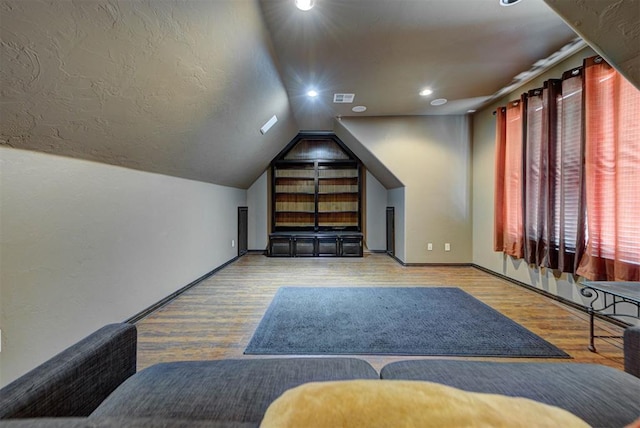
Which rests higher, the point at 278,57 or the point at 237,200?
the point at 278,57

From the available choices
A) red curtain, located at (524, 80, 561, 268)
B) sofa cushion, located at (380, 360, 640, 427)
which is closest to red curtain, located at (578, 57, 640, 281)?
red curtain, located at (524, 80, 561, 268)

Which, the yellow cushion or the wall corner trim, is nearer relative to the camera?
the yellow cushion

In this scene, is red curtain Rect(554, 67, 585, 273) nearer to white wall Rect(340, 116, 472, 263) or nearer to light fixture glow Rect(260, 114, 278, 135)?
white wall Rect(340, 116, 472, 263)

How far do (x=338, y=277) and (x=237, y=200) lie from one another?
276cm

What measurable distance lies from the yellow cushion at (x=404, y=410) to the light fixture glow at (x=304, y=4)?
89.5 inches

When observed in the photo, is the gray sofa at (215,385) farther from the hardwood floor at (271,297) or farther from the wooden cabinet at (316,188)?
the wooden cabinet at (316,188)

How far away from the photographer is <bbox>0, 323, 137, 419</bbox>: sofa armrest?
2.33ft

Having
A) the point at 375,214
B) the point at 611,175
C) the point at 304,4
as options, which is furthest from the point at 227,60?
the point at 375,214

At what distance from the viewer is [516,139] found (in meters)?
3.39

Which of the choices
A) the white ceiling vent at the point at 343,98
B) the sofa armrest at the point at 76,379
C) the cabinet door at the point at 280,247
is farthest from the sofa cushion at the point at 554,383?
the cabinet door at the point at 280,247

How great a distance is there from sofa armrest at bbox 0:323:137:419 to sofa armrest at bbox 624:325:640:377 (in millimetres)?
2071

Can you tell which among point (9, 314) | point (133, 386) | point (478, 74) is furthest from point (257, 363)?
point (478, 74)

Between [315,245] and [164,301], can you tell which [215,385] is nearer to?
[164,301]

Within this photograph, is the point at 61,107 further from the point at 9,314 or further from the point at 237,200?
the point at 237,200
